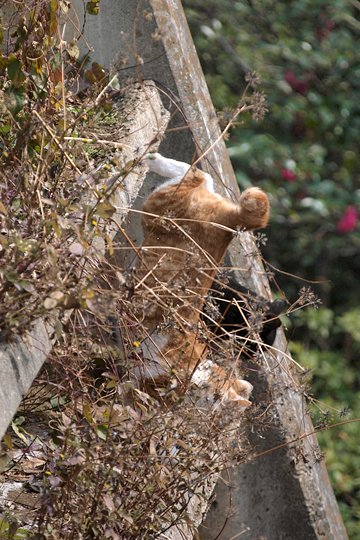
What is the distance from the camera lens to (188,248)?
3.42 m

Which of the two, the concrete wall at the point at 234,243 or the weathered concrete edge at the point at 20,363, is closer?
the weathered concrete edge at the point at 20,363

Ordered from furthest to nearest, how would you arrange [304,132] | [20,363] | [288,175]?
1. [304,132]
2. [288,175]
3. [20,363]

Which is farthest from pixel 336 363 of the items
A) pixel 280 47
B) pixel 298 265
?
pixel 280 47

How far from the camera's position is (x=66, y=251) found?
2572 mm

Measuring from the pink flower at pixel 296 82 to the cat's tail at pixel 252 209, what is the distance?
5256mm

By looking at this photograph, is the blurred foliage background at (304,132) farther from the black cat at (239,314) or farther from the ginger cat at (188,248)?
the ginger cat at (188,248)

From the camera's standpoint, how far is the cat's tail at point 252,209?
3436 millimetres

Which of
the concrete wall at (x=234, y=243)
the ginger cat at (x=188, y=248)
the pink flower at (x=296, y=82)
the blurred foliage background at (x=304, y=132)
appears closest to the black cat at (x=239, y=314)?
the ginger cat at (x=188, y=248)

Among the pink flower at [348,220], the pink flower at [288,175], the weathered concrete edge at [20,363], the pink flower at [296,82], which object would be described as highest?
the weathered concrete edge at [20,363]

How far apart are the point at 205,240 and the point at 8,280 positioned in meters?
1.25

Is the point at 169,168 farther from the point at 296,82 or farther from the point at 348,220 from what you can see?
the point at 296,82

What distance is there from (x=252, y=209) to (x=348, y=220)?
5134 mm

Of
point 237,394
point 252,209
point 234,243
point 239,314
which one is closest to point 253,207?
point 252,209

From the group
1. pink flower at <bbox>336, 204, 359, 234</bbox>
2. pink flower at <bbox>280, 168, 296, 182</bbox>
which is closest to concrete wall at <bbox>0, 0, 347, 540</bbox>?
pink flower at <bbox>280, 168, 296, 182</bbox>
